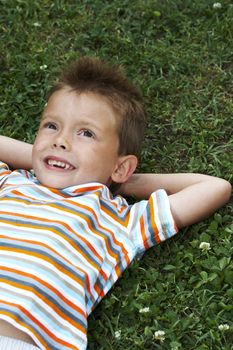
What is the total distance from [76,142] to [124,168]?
349 mm

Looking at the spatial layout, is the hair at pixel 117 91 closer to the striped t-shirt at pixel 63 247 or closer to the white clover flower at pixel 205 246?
the striped t-shirt at pixel 63 247

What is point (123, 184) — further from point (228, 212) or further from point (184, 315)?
point (184, 315)

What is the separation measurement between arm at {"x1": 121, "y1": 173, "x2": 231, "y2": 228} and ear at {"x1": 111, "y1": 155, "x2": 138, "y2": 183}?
0.37 ft

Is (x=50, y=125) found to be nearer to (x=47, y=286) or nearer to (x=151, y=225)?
(x=151, y=225)

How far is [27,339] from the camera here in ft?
11.4

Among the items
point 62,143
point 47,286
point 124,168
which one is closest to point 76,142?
point 62,143

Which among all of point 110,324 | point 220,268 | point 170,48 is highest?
point 170,48

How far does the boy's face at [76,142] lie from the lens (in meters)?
3.97

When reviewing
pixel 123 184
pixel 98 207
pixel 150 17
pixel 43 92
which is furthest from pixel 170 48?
pixel 98 207

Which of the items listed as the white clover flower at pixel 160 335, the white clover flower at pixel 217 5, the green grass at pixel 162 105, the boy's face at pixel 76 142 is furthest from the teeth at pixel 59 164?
the white clover flower at pixel 217 5

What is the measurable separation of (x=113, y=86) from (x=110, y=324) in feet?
4.37

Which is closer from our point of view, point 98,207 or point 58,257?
point 58,257

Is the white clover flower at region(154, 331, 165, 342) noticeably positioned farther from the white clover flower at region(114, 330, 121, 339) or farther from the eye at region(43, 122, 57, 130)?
the eye at region(43, 122, 57, 130)

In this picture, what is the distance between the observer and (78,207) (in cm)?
385
